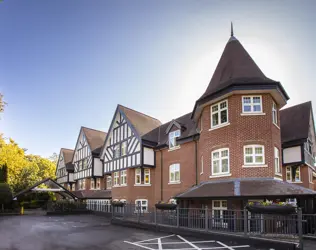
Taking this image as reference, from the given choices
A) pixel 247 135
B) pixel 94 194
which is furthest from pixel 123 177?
→ pixel 247 135

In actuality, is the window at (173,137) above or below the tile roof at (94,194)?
above

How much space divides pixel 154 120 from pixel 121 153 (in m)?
5.73

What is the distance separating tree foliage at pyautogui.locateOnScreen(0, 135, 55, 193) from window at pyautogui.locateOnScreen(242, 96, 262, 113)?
1833 centimetres

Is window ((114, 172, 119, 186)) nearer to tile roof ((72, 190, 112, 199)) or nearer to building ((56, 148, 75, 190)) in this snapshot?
tile roof ((72, 190, 112, 199))

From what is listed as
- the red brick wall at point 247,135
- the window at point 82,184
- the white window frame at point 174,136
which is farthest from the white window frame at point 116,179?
the red brick wall at point 247,135

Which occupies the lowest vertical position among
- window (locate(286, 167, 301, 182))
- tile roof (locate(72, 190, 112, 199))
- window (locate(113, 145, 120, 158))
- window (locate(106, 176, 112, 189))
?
tile roof (locate(72, 190, 112, 199))

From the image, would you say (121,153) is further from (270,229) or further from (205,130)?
(270,229)

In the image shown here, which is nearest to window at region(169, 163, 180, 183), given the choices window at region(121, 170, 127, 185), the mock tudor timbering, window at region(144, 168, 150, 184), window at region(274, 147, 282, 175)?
the mock tudor timbering

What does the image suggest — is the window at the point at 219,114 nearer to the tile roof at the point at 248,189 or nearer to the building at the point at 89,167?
the tile roof at the point at 248,189

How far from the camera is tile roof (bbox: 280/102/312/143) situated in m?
19.9

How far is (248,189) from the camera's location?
13.4m

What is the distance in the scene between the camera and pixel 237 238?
11.4 m

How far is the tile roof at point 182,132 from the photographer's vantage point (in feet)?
72.6

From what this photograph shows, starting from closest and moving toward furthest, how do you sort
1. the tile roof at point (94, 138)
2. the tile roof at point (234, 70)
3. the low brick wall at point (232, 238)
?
1. the low brick wall at point (232, 238)
2. the tile roof at point (234, 70)
3. the tile roof at point (94, 138)
